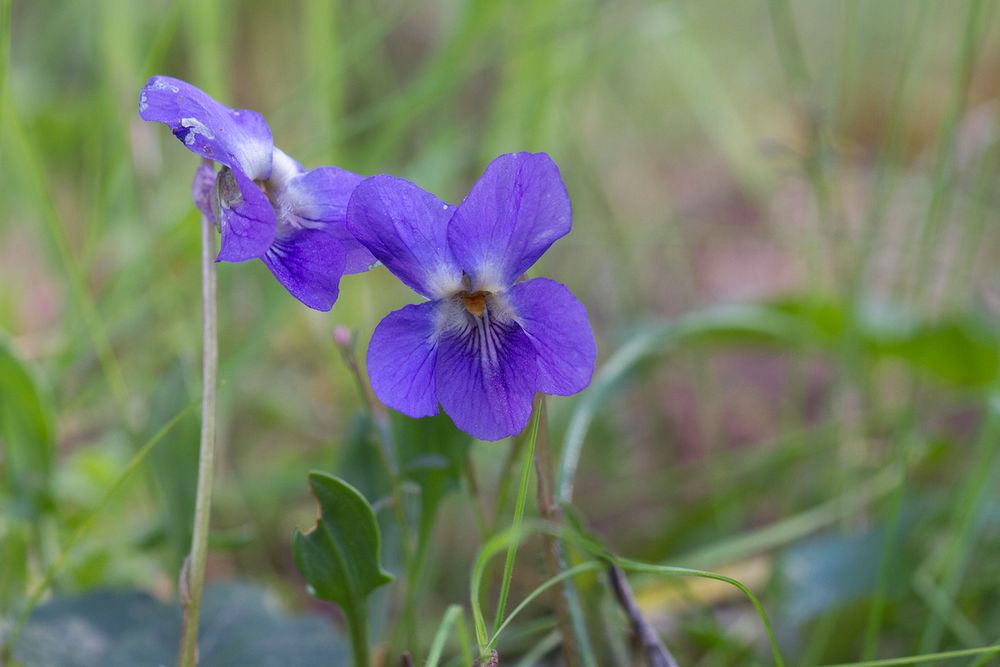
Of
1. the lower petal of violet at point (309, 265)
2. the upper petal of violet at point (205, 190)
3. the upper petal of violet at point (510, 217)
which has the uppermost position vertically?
the upper petal of violet at point (205, 190)

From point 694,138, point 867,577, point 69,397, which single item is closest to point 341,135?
point 69,397

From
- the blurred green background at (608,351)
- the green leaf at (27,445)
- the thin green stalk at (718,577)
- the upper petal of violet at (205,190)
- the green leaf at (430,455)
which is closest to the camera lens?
the thin green stalk at (718,577)

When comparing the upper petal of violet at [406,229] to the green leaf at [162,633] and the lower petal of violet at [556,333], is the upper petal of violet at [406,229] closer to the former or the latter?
the lower petal of violet at [556,333]

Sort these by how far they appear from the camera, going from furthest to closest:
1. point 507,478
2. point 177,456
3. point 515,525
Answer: point 177,456, point 507,478, point 515,525

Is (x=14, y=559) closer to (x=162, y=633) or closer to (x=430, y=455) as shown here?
(x=162, y=633)

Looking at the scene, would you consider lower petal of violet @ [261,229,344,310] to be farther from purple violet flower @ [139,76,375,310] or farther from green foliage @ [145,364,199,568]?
green foliage @ [145,364,199,568]

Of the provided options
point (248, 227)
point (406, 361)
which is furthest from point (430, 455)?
point (248, 227)

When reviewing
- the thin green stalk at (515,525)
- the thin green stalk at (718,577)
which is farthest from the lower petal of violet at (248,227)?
the thin green stalk at (718,577)
